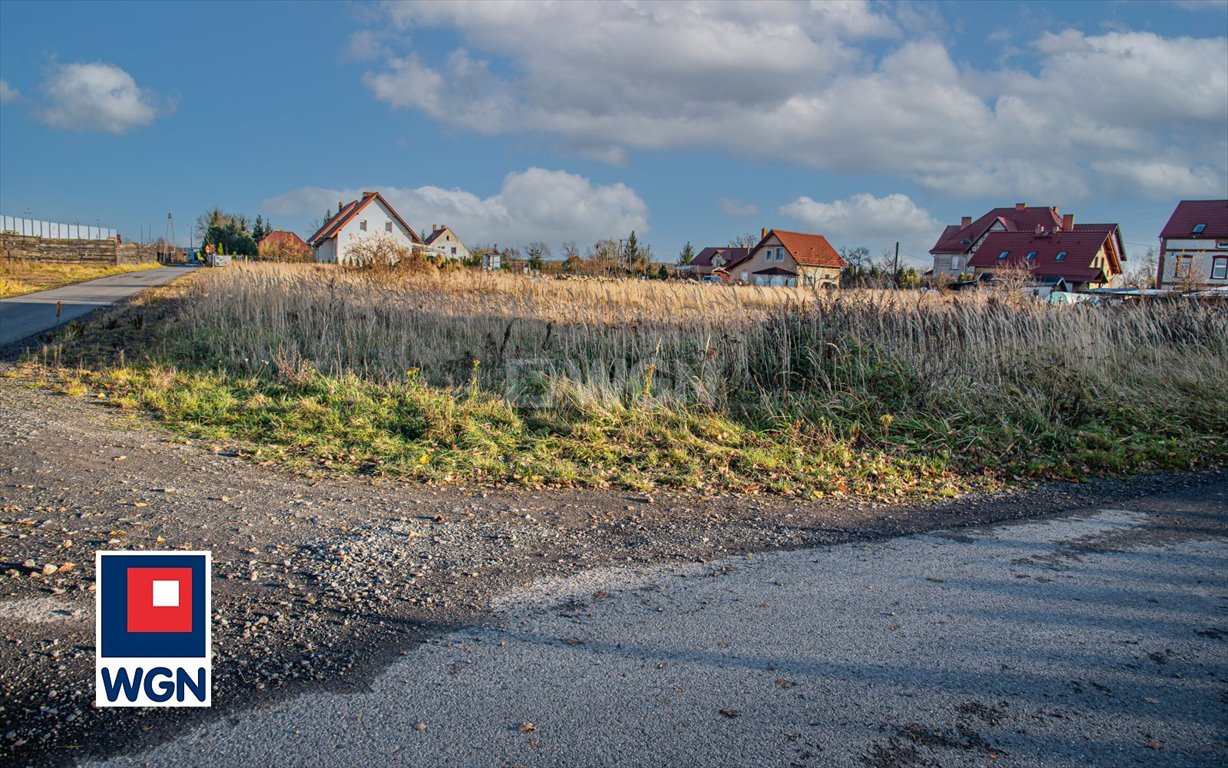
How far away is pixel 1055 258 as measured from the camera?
199 feet

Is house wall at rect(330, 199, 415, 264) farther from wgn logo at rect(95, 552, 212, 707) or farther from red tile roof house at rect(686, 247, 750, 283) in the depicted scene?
wgn logo at rect(95, 552, 212, 707)

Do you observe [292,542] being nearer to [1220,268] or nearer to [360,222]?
[360,222]

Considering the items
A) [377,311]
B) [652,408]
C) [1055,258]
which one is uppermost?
[1055,258]

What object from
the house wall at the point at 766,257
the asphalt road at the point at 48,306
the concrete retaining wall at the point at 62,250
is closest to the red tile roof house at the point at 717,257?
the house wall at the point at 766,257

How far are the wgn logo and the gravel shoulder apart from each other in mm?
74

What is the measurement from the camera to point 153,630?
3469 mm

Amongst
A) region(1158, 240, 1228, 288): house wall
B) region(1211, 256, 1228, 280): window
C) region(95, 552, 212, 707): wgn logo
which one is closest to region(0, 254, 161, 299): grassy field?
region(95, 552, 212, 707): wgn logo

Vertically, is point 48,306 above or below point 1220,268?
below

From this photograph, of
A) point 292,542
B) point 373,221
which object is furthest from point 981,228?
point 292,542

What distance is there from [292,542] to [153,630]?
53.6 inches

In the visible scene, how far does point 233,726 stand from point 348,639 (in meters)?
0.74

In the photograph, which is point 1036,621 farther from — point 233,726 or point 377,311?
point 377,311

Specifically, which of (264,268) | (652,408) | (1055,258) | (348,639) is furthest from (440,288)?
(1055,258)

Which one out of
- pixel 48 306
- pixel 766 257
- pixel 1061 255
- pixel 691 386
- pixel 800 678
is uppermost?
pixel 766 257
